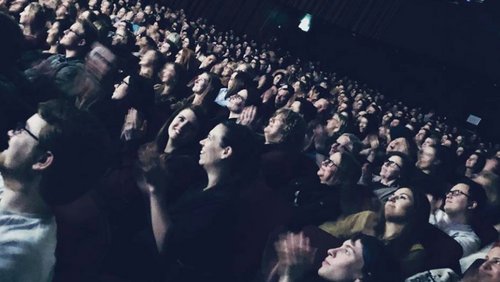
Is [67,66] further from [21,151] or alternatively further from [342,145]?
[342,145]

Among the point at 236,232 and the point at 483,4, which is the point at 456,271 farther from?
the point at 483,4

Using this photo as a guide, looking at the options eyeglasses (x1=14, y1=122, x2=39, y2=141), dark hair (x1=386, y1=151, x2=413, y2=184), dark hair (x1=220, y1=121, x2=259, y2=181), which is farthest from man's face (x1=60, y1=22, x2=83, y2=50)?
dark hair (x1=386, y1=151, x2=413, y2=184)

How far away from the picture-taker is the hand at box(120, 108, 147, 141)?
11.7 feet

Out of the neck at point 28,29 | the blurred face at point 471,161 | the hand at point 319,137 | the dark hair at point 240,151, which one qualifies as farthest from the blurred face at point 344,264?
the blurred face at point 471,161

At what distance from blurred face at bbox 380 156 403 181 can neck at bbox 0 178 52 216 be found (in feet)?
10.0

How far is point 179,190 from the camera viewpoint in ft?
10.4

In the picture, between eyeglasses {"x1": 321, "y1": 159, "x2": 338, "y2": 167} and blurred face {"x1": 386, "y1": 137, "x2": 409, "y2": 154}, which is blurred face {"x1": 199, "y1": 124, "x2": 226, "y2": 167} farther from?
blurred face {"x1": 386, "y1": 137, "x2": 409, "y2": 154}

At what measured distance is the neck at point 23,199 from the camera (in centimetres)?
246

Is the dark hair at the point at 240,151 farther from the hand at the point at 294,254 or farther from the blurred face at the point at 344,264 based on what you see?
the blurred face at the point at 344,264

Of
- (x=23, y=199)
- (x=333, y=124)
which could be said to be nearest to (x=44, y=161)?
(x=23, y=199)

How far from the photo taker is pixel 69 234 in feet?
8.20

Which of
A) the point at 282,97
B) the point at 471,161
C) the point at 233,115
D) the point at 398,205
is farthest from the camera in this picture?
the point at 471,161

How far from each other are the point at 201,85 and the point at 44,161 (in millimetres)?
2326

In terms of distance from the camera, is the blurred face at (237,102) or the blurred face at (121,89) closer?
the blurred face at (121,89)
